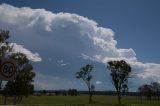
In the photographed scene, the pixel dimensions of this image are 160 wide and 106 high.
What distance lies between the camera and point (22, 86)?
73.2 metres

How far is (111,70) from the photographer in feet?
283

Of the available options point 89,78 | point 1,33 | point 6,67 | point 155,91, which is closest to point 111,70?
point 89,78

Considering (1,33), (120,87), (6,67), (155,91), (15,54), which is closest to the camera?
(6,67)

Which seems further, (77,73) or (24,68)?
(77,73)

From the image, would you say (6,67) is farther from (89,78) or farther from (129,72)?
(89,78)

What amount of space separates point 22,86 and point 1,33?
27811mm

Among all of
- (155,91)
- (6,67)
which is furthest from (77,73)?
(6,67)

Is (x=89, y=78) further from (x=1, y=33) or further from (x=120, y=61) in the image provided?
(x=1, y=33)

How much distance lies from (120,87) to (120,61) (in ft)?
24.3

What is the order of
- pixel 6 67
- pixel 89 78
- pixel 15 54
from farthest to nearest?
pixel 89 78, pixel 15 54, pixel 6 67

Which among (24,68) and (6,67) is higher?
(24,68)

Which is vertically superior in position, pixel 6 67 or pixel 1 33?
pixel 1 33

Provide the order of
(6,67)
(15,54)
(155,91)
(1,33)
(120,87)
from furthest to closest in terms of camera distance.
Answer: (155,91) → (120,87) → (15,54) → (1,33) → (6,67)

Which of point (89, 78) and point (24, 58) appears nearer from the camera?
point (24, 58)
